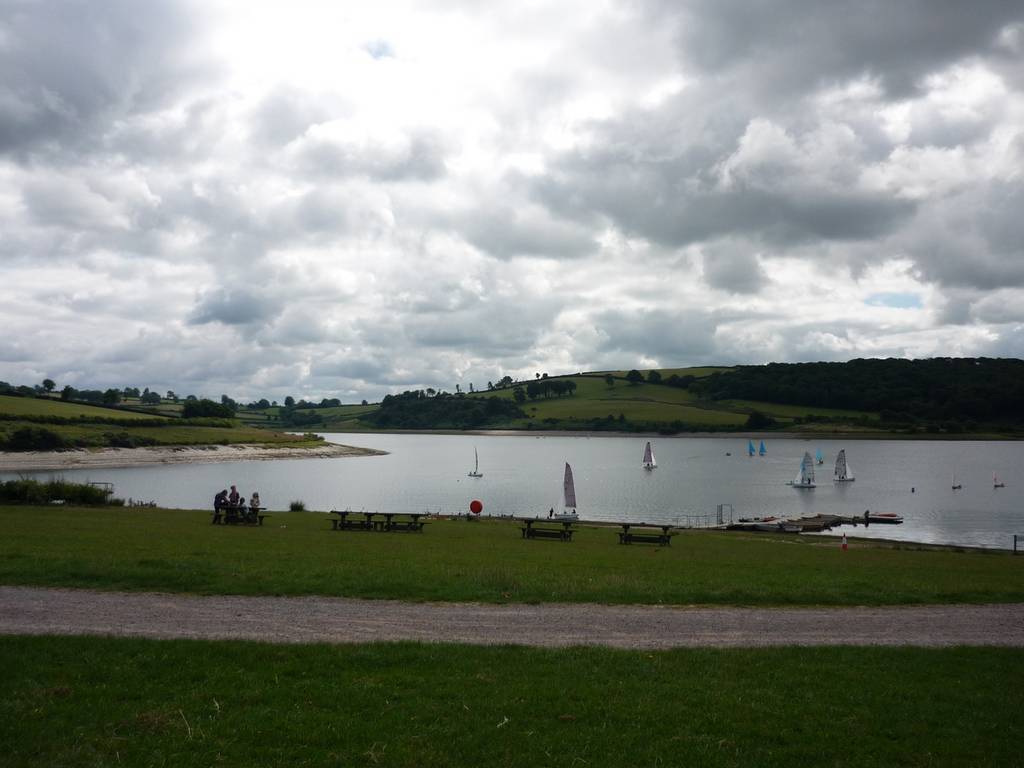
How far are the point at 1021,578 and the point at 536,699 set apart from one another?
19.1 m

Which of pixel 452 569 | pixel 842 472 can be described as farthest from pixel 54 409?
pixel 452 569

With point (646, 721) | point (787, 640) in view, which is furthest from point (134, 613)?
point (787, 640)

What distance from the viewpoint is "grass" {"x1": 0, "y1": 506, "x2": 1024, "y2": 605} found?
616 inches

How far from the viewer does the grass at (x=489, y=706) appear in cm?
731

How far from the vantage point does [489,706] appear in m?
8.38

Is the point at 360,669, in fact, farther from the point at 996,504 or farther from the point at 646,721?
the point at 996,504

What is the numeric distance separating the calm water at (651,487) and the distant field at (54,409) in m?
21.9

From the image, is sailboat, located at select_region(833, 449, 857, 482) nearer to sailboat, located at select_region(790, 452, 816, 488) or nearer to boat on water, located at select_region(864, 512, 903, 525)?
sailboat, located at select_region(790, 452, 816, 488)

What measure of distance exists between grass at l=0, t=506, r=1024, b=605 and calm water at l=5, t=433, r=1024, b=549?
31375mm

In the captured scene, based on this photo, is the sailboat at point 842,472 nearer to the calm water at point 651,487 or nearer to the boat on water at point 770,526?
the calm water at point 651,487

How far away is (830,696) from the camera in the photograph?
9055mm

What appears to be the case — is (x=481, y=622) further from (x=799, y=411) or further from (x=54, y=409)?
(x=799, y=411)

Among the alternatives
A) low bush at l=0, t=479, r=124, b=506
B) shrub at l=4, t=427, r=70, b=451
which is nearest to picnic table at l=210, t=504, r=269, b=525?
low bush at l=0, t=479, r=124, b=506

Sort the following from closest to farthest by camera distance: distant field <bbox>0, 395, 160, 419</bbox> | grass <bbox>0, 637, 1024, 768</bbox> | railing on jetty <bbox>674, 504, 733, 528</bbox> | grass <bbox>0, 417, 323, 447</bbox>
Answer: grass <bbox>0, 637, 1024, 768</bbox>, railing on jetty <bbox>674, 504, 733, 528</bbox>, grass <bbox>0, 417, 323, 447</bbox>, distant field <bbox>0, 395, 160, 419</bbox>
